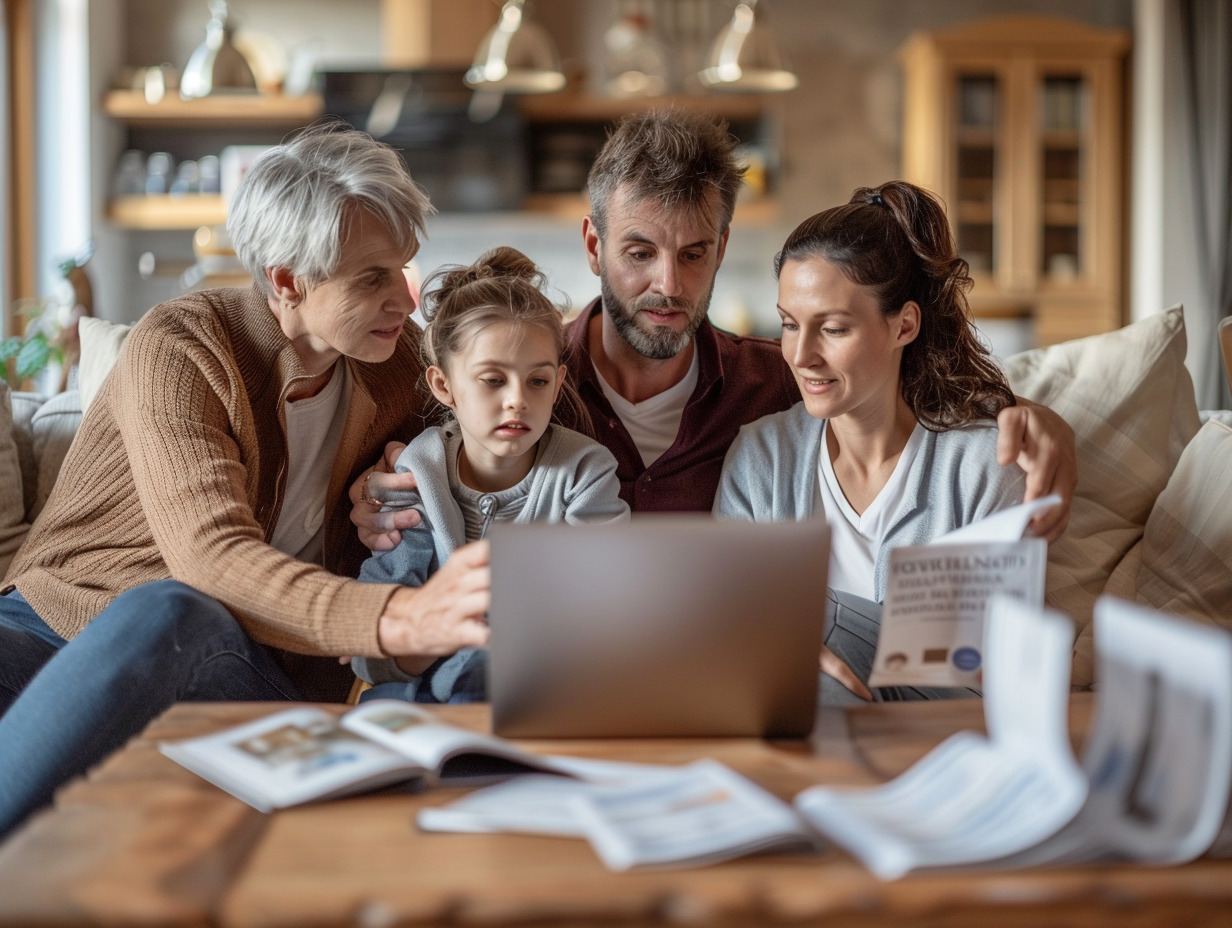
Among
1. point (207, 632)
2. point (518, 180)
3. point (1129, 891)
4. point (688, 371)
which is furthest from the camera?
point (518, 180)

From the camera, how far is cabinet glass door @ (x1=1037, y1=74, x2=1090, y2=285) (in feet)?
18.6

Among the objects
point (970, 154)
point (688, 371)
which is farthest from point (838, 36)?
point (688, 371)

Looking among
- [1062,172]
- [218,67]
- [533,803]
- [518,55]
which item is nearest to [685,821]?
[533,803]

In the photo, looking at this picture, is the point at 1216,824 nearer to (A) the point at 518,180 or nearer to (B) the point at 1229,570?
(B) the point at 1229,570

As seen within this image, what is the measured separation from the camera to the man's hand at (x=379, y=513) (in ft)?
5.44

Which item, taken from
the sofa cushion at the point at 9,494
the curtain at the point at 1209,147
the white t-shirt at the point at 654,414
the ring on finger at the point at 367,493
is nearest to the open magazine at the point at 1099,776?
the ring on finger at the point at 367,493

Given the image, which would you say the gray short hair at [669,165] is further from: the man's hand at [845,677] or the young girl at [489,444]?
the man's hand at [845,677]

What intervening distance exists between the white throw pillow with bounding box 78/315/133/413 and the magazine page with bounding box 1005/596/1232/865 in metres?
1.72

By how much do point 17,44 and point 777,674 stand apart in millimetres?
5339

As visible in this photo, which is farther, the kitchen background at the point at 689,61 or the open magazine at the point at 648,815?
the kitchen background at the point at 689,61

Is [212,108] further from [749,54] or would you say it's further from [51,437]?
[51,437]

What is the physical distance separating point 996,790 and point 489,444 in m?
0.94

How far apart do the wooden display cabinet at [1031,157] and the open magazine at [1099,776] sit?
198 inches

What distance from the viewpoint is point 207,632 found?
4.53 feet
